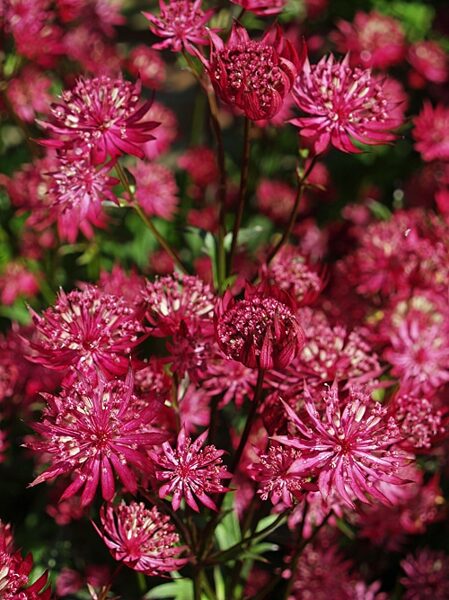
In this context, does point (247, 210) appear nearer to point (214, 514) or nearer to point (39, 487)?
point (39, 487)

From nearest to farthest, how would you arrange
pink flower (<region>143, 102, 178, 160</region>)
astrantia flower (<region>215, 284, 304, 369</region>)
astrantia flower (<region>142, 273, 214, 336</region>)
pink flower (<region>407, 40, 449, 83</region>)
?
1. astrantia flower (<region>215, 284, 304, 369</region>)
2. astrantia flower (<region>142, 273, 214, 336</region>)
3. pink flower (<region>143, 102, 178, 160</region>)
4. pink flower (<region>407, 40, 449, 83</region>)

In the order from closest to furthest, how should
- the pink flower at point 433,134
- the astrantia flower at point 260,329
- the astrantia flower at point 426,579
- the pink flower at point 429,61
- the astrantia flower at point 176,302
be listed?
the astrantia flower at point 260,329 → the astrantia flower at point 176,302 → the astrantia flower at point 426,579 → the pink flower at point 433,134 → the pink flower at point 429,61

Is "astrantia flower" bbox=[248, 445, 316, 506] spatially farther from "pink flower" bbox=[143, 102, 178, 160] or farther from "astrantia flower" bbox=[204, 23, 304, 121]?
"pink flower" bbox=[143, 102, 178, 160]

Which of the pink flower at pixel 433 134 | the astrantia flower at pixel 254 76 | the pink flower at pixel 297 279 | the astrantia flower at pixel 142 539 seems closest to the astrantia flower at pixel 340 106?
the astrantia flower at pixel 254 76

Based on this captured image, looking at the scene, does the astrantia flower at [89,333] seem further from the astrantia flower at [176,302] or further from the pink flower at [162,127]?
the pink flower at [162,127]

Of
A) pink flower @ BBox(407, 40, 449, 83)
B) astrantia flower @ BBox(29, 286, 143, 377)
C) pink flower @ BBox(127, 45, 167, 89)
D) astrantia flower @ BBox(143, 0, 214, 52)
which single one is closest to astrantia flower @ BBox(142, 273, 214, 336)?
astrantia flower @ BBox(29, 286, 143, 377)

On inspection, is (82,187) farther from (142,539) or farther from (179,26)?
(142,539)

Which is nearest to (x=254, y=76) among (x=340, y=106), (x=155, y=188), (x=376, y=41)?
(x=340, y=106)
